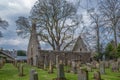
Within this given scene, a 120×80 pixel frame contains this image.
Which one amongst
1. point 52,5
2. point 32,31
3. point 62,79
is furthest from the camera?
point 32,31

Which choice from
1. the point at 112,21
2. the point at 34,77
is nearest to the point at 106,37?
the point at 112,21

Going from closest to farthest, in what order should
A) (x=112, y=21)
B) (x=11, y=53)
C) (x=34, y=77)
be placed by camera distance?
1. (x=34, y=77)
2. (x=112, y=21)
3. (x=11, y=53)

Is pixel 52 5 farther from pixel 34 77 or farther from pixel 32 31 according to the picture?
pixel 34 77

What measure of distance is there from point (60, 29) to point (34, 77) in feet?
120

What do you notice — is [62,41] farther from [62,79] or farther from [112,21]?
[62,79]

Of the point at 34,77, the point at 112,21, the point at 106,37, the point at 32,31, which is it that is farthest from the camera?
the point at 32,31

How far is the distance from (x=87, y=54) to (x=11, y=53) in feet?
108

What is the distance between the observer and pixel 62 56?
47.9m

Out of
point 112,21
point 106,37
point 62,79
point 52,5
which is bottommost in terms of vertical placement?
point 62,79

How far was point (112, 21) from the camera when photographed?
3011 cm

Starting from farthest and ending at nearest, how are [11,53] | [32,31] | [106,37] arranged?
[11,53] < [32,31] < [106,37]

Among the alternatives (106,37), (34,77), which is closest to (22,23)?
(106,37)

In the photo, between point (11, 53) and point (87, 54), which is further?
point (11, 53)

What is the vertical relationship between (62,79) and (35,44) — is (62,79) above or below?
below
